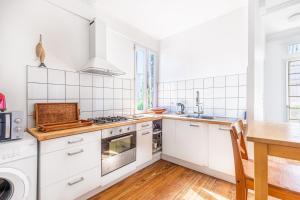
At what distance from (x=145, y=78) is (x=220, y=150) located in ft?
6.23

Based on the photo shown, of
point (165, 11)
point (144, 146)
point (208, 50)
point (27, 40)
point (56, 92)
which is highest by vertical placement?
point (165, 11)

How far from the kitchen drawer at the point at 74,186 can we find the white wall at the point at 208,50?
7.21 feet

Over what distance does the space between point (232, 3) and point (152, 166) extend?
2.72 metres

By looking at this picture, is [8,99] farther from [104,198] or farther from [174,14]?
[174,14]

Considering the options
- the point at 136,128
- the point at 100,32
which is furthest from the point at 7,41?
the point at 136,128

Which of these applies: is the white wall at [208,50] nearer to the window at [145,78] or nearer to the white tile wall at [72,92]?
the window at [145,78]

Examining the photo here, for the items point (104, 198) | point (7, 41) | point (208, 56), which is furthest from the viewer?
point (208, 56)

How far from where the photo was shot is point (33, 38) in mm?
1591

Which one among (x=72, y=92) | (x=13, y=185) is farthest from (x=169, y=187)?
(x=72, y=92)

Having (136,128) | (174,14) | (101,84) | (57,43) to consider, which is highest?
(174,14)

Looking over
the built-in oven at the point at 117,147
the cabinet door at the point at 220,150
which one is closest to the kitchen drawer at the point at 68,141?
the built-in oven at the point at 117,147

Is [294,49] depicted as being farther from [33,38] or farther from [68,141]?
[33,38]

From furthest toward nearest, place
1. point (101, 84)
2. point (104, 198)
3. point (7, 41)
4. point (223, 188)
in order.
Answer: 1. point (101, 84)
2. point (223, 188)
3. point (104, 198)
4. point (7, 41)

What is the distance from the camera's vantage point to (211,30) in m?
2.47
